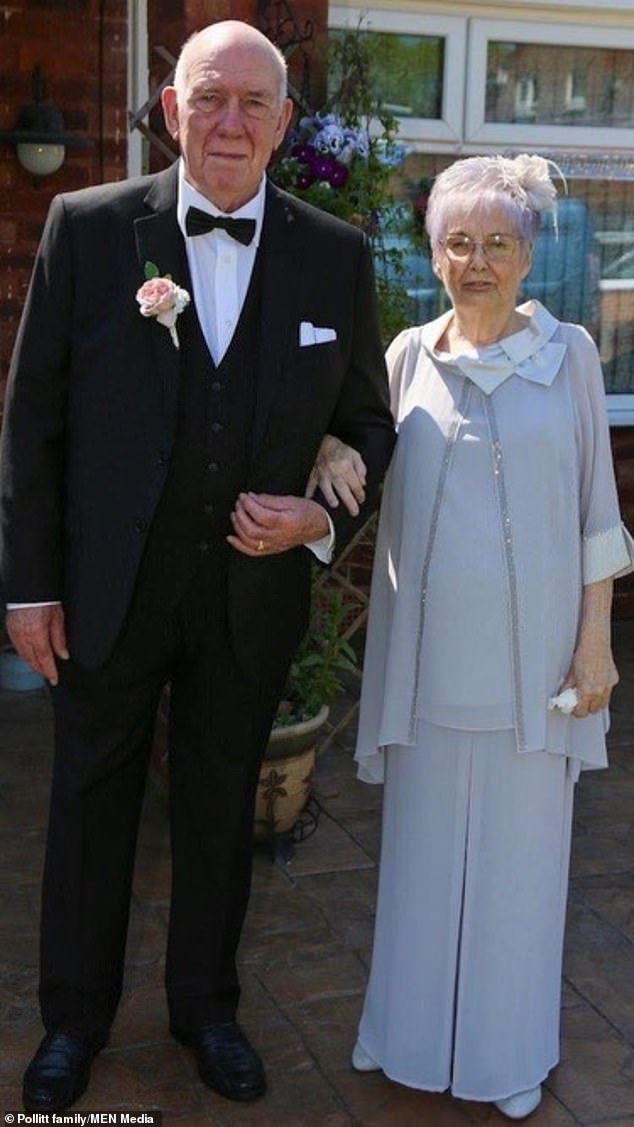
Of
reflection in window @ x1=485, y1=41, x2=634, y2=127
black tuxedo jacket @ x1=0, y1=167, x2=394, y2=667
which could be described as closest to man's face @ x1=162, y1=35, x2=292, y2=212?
black tuxedo jacket @ x1=0, y1=167, x2=394, y2=667

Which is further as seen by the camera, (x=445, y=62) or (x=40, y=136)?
(x=445, y=62)

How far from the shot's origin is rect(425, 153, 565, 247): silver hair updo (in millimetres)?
3025

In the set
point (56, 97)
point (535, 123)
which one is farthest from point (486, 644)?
point (535, 123)

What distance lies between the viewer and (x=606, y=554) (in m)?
3.15

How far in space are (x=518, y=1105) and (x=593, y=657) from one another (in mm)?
968

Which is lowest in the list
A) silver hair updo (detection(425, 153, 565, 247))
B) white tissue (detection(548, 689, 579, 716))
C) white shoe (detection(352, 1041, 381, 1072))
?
white shoe (detection(352, 1041, 381, 1072))

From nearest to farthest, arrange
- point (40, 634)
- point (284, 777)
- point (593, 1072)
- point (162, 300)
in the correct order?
point (162, 300), point (40, 634), point (593, 1072), point (284, 777)

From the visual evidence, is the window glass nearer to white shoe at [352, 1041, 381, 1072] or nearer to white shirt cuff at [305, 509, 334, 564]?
white shirt cuff at [305, 509, 334, 564]

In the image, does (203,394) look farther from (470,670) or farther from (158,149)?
(158,149)

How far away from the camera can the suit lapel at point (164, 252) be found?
2.98 metres

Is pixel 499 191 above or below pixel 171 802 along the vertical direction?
above

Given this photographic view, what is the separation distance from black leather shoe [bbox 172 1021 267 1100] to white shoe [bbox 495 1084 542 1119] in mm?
508

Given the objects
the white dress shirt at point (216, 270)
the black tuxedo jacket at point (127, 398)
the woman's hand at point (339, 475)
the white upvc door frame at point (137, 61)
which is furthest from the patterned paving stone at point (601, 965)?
the white upvc door frame at point (137, 61)

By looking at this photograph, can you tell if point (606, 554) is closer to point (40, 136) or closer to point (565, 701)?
point (565, 701)
